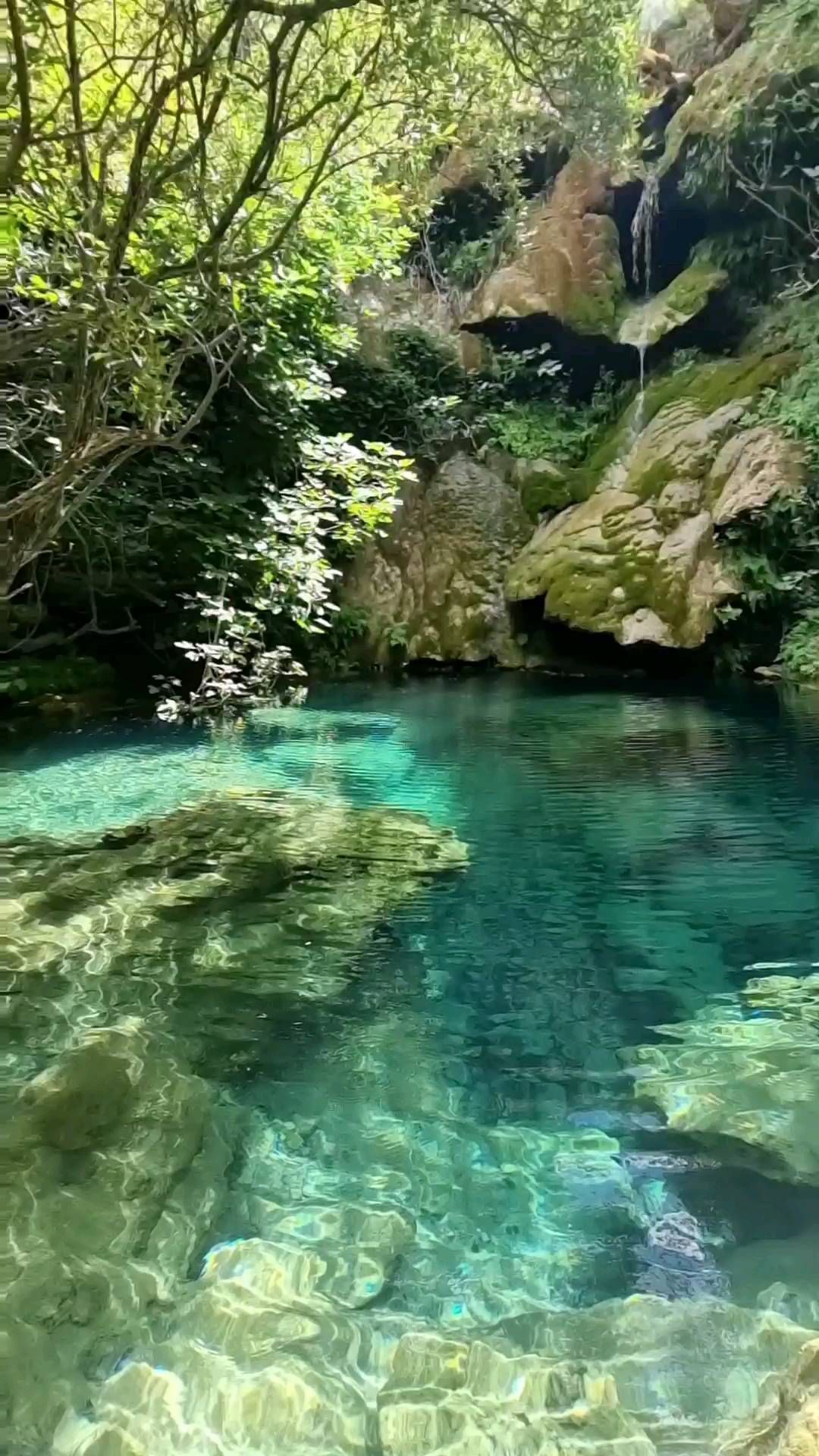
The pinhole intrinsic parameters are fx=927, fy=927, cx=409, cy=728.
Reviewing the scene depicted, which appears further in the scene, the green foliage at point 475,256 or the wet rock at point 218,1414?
the green foliage at point 475,256

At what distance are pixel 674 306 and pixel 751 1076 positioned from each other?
13.3 meters

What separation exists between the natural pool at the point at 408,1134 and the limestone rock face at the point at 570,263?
452 inches

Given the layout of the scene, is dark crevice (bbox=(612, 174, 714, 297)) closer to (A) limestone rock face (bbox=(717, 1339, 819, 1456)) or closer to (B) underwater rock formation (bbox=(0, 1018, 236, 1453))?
(B) underwater rock formation (bbox=(0, 1018, 236, 1453))

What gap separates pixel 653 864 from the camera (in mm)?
4453

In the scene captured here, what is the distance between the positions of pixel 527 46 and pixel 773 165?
9893 millimetres

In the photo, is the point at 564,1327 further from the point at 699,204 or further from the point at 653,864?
the point at 699,204

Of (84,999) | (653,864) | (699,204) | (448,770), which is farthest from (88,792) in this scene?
(699,204)

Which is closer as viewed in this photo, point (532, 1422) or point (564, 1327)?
point (532, 1422)

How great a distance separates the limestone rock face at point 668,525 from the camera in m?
11.7

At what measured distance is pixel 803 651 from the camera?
1119cm

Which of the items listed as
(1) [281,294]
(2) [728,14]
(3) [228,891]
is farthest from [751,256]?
(3) [228,891]

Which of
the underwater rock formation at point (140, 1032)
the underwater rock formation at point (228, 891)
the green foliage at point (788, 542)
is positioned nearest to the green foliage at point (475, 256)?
the green foliage at point (788, 542)

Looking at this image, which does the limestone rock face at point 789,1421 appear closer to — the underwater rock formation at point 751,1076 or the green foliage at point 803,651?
the underwater rock formation at point 751,1076

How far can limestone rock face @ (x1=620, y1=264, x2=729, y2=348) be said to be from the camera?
1323cm
